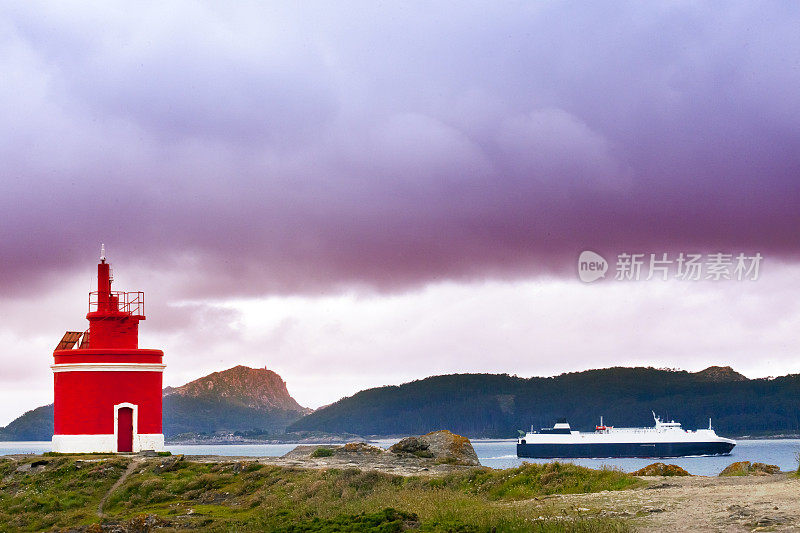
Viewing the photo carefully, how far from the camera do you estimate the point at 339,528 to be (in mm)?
17391

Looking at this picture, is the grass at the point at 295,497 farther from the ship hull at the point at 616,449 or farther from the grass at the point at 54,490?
the ship hull at the point at 616,449

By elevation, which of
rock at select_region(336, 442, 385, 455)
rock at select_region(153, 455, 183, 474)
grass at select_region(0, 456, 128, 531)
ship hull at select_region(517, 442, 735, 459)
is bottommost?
ship hull at select_region(517, 442, 735, 459)

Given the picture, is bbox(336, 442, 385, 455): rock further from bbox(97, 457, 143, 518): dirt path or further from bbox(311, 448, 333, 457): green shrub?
bbox(97, 457, 143, 518): dirt path

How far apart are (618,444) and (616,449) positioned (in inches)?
25.4

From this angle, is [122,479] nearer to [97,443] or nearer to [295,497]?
[97,443]

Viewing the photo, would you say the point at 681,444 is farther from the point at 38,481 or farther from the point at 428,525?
the point at 428,525

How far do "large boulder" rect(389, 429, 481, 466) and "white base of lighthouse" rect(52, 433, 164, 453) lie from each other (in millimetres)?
9522

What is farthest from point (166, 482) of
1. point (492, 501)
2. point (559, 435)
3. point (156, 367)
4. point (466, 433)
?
point (466, 433)

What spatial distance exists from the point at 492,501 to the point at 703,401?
7124 inches

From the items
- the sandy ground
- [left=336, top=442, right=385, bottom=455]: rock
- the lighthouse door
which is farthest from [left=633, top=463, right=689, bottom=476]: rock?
the lighthouse door

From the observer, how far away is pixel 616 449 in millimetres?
104500

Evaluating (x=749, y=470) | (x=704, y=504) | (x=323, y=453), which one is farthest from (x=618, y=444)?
(x=704, y=504)

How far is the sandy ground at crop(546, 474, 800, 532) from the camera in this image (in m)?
14.3

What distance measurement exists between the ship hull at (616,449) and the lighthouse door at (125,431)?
248 feet
